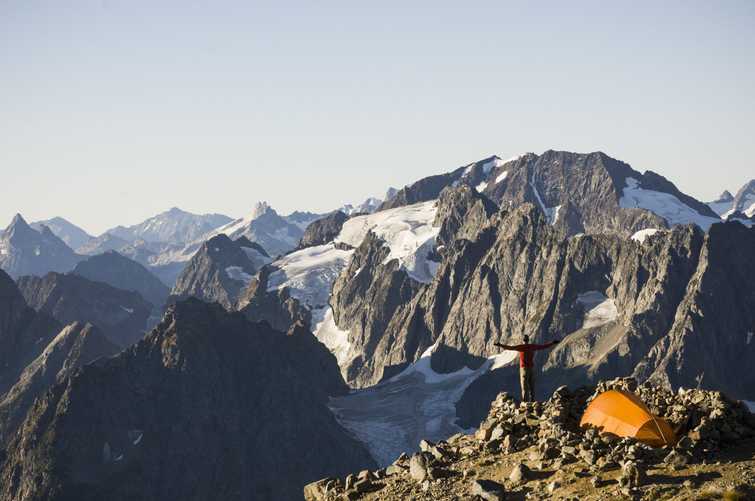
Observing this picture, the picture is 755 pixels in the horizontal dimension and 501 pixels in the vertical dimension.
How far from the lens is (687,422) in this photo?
5000 cm

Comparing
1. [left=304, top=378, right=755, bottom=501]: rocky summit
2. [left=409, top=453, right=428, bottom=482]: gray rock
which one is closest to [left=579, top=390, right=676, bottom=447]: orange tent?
[left=304, top=378, right=755, bottom=501]: rocky summit

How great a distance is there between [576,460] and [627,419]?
340 centimetres

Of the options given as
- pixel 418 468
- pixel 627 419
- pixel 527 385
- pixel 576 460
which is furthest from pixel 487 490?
pixel 527 385

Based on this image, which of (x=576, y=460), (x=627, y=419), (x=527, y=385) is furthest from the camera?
(x=527, y=385)

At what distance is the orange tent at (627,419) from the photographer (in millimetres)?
49250

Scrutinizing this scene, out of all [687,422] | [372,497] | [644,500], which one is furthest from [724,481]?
[372,497]

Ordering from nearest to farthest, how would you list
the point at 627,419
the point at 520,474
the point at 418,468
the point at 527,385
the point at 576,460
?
the point at 520,474 → the point at 576,460 → the point at 627,419 → the point at 418,468 → the point at 527,385

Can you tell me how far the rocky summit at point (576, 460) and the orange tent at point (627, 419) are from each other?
0.75 m

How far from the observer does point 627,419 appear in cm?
5041

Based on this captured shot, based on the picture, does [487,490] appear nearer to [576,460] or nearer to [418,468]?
[576,460]

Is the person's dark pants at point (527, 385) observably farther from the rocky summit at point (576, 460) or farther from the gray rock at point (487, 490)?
the gray rock at point (487, 490)

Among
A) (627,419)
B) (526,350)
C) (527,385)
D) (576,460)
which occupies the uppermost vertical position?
(526,350)

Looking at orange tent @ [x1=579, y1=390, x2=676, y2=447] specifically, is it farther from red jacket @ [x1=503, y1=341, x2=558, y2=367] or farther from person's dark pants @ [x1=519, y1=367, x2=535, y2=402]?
person's dark pants @ [x1=519, y1=367, x2=535, y2=402]

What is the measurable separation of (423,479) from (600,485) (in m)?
10.7
